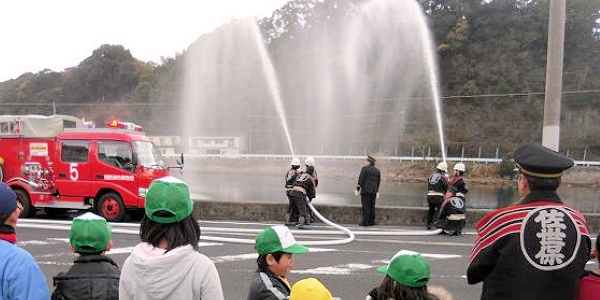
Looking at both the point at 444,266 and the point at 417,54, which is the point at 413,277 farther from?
the point at 417,54

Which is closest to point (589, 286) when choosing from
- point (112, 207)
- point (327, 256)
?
point (327, 256)

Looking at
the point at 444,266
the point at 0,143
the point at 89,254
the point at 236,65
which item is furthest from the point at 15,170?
the point at 236,65

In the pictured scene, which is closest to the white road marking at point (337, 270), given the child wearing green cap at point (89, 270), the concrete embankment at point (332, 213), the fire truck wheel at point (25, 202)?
the child wearing green cap at point (89, 270)

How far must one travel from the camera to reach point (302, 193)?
11.0 metres

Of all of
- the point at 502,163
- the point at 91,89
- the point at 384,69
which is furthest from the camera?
the point at 91,89

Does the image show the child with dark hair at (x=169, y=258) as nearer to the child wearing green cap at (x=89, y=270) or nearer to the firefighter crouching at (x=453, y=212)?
the child wearing green cap at (x=89, y=270)

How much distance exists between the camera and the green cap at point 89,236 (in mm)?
2695

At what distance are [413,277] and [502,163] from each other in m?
54.6

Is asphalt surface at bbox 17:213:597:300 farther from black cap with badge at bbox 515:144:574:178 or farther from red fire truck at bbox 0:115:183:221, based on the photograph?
black cap with badge at bbox 515:144:574:178

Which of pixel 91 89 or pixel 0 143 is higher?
pixel 91 89

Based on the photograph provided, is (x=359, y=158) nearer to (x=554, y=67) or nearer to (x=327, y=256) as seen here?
(x=554, y=67)

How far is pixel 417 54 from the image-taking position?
60906 millimetres

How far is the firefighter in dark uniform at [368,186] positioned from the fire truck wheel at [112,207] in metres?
5.42

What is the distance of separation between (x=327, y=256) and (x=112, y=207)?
Answer: 566 centimetres
